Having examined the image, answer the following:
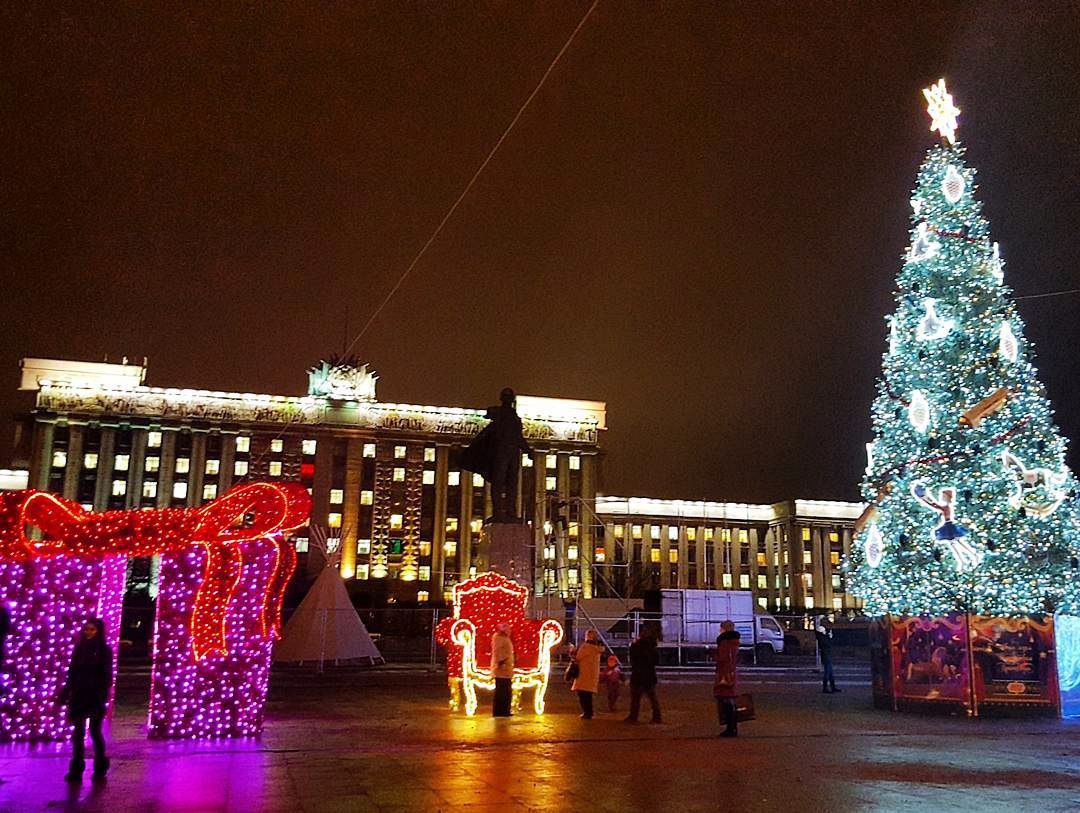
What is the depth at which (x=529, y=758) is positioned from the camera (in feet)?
33.8

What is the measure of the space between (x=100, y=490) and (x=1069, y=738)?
85.5 metres

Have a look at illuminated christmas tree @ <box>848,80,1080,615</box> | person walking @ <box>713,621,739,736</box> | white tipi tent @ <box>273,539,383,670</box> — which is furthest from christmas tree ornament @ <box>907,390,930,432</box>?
white tipi tent @ <box>273,539,383,670</box>

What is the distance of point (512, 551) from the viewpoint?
20.0m

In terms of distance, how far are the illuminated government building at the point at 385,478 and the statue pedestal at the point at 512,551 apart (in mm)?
59110

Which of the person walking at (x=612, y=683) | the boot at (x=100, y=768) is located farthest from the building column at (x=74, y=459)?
the boot at (x=100, y=768)

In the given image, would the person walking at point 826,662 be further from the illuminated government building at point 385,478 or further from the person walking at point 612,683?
the illuminated government building at point 385,478

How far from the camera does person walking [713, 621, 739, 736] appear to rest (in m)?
12.7

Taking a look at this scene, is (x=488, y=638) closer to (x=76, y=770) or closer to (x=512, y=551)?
(x=512, y=551)

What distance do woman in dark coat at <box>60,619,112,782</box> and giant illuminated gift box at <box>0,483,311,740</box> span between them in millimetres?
2274

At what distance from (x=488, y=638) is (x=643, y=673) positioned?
2.97 meters

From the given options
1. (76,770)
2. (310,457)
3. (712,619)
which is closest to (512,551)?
(76,770)

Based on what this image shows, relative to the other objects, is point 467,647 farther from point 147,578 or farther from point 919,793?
point 147,578

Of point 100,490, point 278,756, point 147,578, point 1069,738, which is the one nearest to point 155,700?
point 278,756

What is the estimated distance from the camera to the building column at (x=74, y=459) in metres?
82.6
